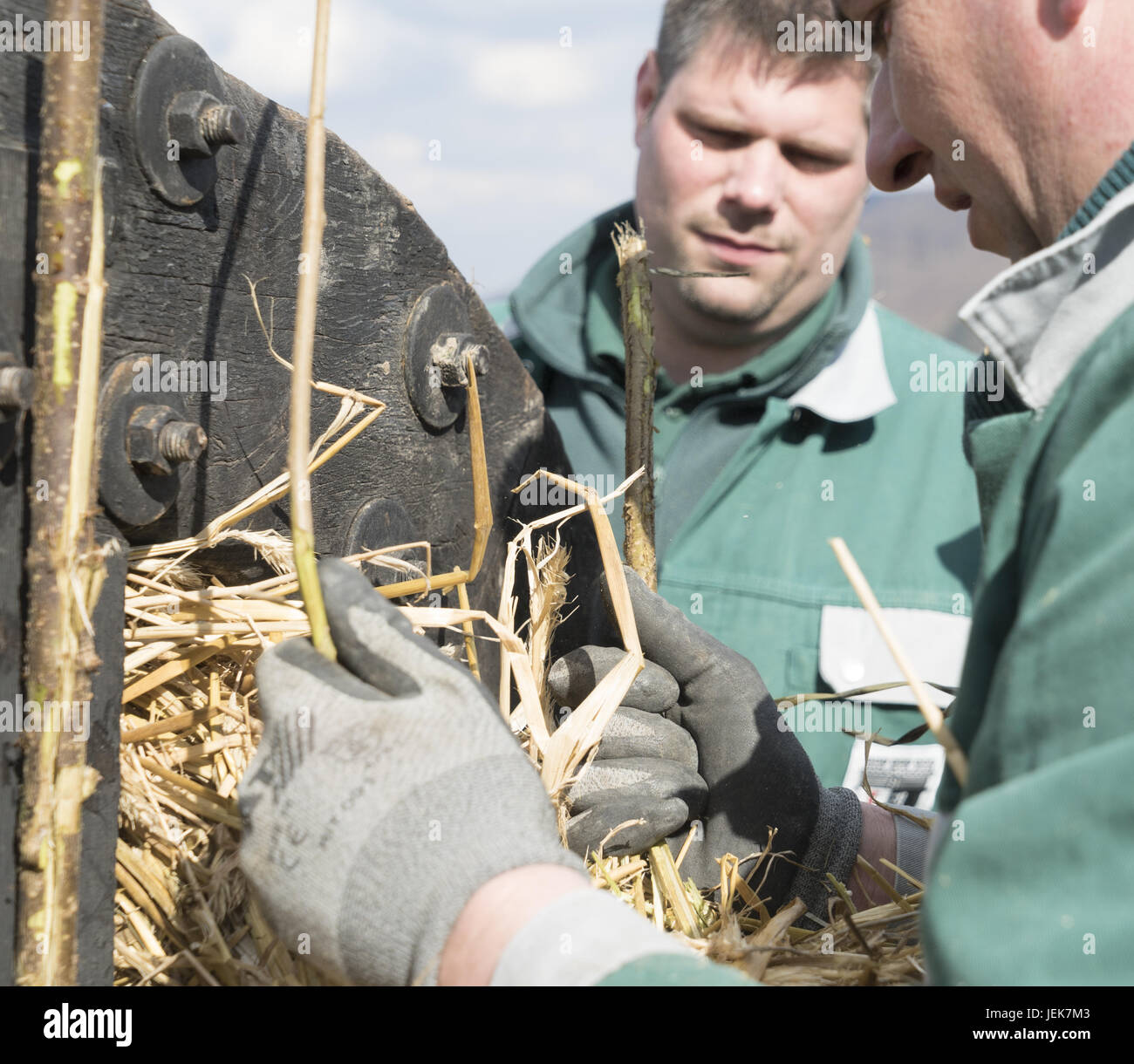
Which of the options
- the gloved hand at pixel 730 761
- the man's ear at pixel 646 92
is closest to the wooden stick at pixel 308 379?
the gloved hand at pixel 730 761

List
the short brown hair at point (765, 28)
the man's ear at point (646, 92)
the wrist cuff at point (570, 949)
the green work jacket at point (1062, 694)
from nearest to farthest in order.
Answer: the green work jacket at point (1062, 694), the wrist cuff at point (570, 949), the short brown hair at point (765, 28), the man's ear at point (646, 92)

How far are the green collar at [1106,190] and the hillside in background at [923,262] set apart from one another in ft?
78.9

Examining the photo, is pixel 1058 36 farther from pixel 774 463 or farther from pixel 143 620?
pixel 774 463

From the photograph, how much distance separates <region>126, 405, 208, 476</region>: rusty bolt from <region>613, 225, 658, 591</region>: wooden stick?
91cm

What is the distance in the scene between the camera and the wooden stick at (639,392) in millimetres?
1916

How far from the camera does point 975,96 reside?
4.11 ft

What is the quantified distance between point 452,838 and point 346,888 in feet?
0.40

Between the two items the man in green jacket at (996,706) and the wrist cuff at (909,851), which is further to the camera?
the wrist cuff at (909,851)

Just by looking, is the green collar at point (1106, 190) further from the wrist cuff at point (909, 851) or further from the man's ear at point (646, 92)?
the man's ear at point (646, 92)

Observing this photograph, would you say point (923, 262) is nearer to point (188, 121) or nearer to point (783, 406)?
point (783, 406)

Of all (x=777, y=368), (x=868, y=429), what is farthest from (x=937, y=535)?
(x=777, y=368)

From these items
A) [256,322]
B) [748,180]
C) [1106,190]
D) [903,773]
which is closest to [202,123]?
[256,322]

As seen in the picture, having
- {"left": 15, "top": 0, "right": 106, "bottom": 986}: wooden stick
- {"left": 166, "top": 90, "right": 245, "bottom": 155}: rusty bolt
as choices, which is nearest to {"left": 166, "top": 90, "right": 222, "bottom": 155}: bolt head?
{"left": 166, "top": 90, "right": 245, "bottom": 155}: rusty bolt

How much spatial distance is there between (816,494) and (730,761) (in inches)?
64.7
